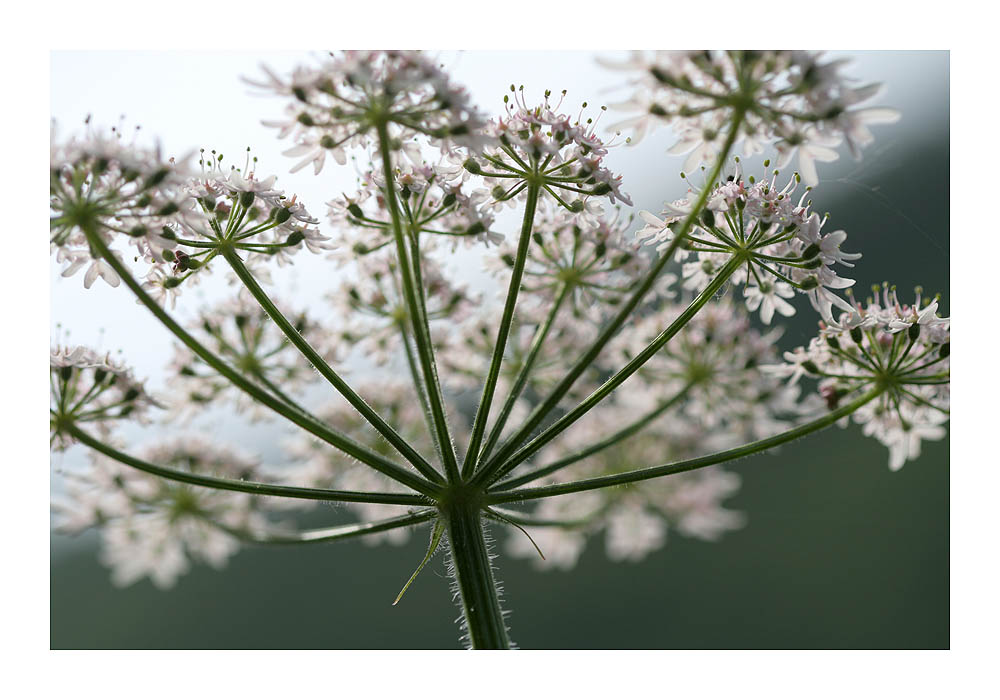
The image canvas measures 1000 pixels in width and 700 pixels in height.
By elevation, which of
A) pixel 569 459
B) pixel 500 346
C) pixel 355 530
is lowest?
pixel 355 530

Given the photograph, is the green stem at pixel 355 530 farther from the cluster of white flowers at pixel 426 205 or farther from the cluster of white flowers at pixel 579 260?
the cluster of white flowers at pixel 579 260

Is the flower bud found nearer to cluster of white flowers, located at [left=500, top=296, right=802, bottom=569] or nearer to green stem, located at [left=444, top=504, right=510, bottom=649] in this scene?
cluster of white flowers, located at [left=500, top=296, right=802, bottom=569]

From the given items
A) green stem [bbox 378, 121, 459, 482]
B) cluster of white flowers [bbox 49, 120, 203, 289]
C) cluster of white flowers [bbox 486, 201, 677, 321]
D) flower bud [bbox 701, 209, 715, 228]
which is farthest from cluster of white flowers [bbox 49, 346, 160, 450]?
flower bud [bbox 701, 209, 715, 228]

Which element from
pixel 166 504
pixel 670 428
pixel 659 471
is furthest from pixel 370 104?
pixel 670 428

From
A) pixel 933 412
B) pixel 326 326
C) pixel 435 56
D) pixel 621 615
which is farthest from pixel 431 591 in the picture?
pixel 435 56

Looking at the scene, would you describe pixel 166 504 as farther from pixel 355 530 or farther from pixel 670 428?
pixel 670 428

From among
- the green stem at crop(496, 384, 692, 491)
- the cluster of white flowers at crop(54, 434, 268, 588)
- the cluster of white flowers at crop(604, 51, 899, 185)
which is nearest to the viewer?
the cluster of white flowers at crop(604, 51, 899, 185)

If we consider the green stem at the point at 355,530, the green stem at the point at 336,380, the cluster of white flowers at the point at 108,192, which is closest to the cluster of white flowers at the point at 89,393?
the cluster of white flowers at the point at 108,192
